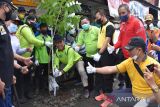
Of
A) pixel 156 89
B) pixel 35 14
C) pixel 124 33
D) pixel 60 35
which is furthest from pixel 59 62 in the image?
pixel 156 89

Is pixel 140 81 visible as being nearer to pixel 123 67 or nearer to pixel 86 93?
pixel 123 67

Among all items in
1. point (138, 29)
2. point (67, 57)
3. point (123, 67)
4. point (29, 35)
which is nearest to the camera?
point (123, 67)

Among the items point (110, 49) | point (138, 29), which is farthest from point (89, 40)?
point (138, 29)

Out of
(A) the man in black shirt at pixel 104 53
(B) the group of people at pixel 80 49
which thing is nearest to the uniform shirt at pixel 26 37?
(B) the group of people at pixel 80 49

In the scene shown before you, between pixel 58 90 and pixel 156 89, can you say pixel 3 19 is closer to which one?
pixel 156 89

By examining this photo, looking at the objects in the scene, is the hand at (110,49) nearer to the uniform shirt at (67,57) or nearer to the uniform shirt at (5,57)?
the uniform shirt at (67,57)

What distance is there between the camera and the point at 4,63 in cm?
445

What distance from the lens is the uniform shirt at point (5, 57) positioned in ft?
Result: 14.5

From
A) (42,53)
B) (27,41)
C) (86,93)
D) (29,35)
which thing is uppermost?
(29,35)

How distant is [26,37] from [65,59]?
3.29 ft

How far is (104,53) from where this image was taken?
313 inches

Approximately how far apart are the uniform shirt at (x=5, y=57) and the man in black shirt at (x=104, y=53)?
3298mm

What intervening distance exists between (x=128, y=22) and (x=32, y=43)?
204cm

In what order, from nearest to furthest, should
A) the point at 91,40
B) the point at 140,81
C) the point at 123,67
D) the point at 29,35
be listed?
the point at 140,81 < the point at 123,67 < the point at 29,35 < the point at 91,40
